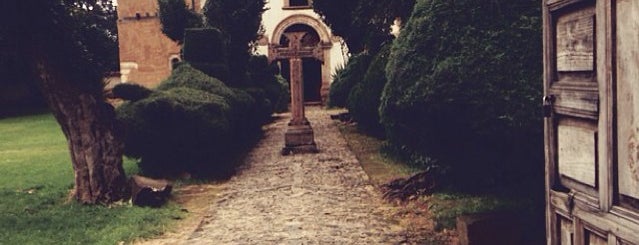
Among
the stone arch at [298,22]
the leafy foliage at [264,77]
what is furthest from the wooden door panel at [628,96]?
the stone arch at [298,22]

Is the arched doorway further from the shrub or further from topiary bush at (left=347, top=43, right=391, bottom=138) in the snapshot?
the shrub

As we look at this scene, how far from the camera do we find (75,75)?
757 cm

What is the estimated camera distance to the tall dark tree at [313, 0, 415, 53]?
1220 cm

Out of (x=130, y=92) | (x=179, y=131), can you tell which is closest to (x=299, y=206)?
(x=179, y=131)

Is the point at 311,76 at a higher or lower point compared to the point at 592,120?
higher

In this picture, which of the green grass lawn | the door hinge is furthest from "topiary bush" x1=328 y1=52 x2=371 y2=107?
the door hinge

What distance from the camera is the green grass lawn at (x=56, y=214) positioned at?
6242 millimetres

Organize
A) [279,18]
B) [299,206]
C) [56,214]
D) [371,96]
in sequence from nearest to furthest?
[56,214] → [299,206] → [371,96] → [279,18]

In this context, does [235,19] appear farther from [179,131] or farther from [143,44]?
[143,44]

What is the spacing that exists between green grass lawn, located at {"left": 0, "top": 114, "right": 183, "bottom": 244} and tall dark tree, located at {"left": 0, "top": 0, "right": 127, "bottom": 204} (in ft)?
1.46

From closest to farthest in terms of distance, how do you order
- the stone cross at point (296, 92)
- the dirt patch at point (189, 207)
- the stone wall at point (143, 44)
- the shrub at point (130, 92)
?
the dirt patch at point (189, 207), the shrub at point (130, 92), the stone cross at point (296, 92), the stone wall at point (143, 44)

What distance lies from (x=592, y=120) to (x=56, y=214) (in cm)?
616

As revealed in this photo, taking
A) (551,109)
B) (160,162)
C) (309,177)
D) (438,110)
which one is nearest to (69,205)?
(160,162)

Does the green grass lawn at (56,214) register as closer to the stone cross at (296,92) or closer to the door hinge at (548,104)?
the stone cross at (296,92)
